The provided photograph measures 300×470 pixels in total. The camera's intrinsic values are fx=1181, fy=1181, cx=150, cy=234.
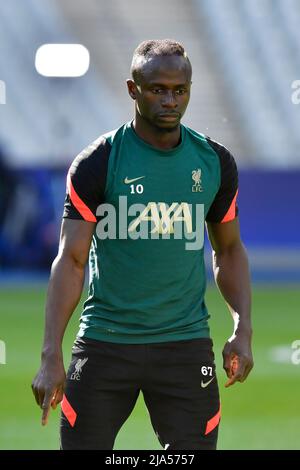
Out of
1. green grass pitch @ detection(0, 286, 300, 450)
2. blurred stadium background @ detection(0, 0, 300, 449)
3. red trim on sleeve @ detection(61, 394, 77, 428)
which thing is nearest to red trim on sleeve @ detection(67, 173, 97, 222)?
red trim on sleeve @ detection(61, 394, 77, 428)

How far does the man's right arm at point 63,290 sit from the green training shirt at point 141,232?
59 mm

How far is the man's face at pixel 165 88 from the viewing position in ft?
13.1

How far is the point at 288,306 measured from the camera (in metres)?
13.0

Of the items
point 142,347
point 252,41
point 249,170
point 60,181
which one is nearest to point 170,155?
point 142,347

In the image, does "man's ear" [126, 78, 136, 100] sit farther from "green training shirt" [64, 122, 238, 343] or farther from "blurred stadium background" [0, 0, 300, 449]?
"blurred stadium background" [0, 0, 300, 449]

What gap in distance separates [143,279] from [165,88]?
66 cm

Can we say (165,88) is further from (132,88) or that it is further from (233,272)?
(233,272)

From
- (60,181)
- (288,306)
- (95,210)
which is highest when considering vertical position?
(60,181)

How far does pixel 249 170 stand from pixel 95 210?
41.2 ft

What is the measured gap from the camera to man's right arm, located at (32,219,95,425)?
→ 3.92m

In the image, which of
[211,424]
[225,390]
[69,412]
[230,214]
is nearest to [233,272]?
[230,214]

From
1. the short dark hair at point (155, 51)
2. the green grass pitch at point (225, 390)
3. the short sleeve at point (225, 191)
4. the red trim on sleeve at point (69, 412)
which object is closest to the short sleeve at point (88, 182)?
the short dark hair at point (155, 51)

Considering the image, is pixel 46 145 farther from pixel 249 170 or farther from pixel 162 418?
pixel 162 418

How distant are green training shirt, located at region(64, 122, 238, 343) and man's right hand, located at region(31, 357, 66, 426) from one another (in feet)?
0.86
